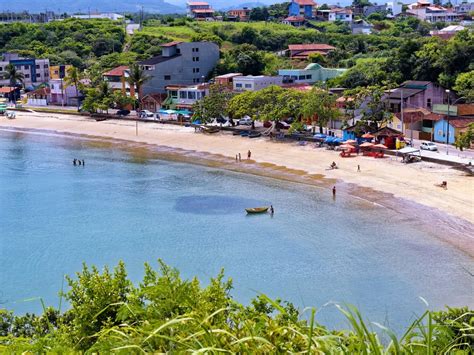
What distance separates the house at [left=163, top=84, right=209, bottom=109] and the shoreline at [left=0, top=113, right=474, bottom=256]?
627 cm

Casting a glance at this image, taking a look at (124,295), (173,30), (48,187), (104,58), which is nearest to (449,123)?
(48,187)

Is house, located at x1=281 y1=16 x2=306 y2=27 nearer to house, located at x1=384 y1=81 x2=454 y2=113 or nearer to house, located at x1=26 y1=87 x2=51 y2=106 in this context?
house, located at x1=26 y1=87 x2=51 y2=106

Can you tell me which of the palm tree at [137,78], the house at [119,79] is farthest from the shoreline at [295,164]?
the house at [119,79]

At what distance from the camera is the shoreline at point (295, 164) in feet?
129

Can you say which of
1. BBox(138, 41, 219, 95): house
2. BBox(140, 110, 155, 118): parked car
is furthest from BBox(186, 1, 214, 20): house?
BBox(140, 110, 155, 118): parked car

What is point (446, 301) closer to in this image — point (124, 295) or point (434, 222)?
point (434, 222)

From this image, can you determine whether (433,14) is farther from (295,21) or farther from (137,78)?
(137,78)

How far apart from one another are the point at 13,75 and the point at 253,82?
130ft

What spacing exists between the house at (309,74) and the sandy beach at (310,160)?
1831cm

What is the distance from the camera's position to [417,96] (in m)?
63.0

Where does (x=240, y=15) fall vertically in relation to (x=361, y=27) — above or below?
above

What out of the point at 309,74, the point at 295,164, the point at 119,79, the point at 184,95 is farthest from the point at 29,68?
the point at 295,164

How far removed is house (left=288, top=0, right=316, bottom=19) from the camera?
163 m

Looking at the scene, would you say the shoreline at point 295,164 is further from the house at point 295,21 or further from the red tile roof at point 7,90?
the house at point 295,21
